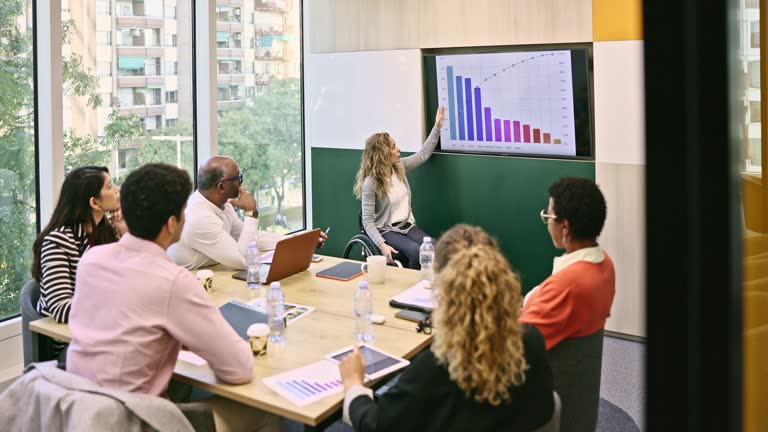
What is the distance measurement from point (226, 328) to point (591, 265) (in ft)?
4.18

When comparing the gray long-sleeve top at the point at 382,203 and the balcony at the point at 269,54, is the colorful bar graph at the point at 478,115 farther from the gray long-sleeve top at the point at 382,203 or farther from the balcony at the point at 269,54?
the balcony at the point at 269,54

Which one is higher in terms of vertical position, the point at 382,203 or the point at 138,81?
the point at 138,81

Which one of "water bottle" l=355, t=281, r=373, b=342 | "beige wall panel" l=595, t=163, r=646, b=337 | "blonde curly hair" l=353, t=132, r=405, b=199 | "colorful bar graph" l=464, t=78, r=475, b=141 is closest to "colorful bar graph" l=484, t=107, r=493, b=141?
"colorful bar graph" l=464, t=78, r=475, b=141

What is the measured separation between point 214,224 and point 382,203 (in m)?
1.80

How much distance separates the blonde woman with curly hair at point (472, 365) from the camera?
6.07 ft

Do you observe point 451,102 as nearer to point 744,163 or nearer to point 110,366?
point 110,366

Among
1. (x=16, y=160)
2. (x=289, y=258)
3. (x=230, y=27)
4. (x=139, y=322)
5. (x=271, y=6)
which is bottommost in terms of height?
(x=139, y=322)

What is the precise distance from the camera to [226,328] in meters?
2.31

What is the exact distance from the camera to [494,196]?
537cm

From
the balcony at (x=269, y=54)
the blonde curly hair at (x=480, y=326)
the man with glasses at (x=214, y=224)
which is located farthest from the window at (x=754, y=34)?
the balcony at (x=269, y=54)

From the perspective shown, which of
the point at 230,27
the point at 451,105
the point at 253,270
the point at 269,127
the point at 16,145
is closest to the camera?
the point at 253,270

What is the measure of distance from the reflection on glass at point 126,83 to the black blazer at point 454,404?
3379 mm

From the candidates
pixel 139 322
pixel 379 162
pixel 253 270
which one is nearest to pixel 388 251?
pixel 379 162

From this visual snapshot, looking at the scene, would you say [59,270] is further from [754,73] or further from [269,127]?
[269,127]
